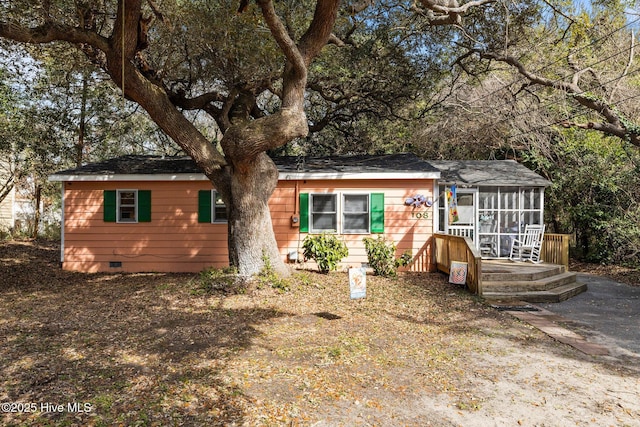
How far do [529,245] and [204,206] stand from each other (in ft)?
30.0

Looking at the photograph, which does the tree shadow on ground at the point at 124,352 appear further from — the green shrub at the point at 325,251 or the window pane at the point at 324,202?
the window pane at the point at 324,202

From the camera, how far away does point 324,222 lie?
11312 mm

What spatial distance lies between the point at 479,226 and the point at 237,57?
8.36 meters

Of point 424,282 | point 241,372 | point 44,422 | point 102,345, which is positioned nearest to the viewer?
point 44,422

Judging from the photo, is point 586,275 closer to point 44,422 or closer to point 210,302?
point 210,302

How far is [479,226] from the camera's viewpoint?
39.2 ft

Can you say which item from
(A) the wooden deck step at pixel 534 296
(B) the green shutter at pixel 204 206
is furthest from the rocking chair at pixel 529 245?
(B) the green shutter at pixel 204 206

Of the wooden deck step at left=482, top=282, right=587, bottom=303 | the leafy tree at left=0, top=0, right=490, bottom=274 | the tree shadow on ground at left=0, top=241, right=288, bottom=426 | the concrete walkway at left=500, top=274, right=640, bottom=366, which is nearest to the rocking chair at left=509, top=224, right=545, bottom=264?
the concrete walkway at left=500, top=274, right=640, bottom=366

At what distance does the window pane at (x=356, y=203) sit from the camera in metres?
11.3

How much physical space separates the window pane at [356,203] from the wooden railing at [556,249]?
5.17 meters

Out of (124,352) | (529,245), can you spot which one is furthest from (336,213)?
(124,352)

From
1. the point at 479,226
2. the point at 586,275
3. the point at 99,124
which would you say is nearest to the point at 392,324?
the point at 479,226

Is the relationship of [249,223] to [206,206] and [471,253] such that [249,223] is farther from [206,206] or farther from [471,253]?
[471,253]

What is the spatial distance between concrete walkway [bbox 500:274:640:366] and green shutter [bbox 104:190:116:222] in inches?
415
